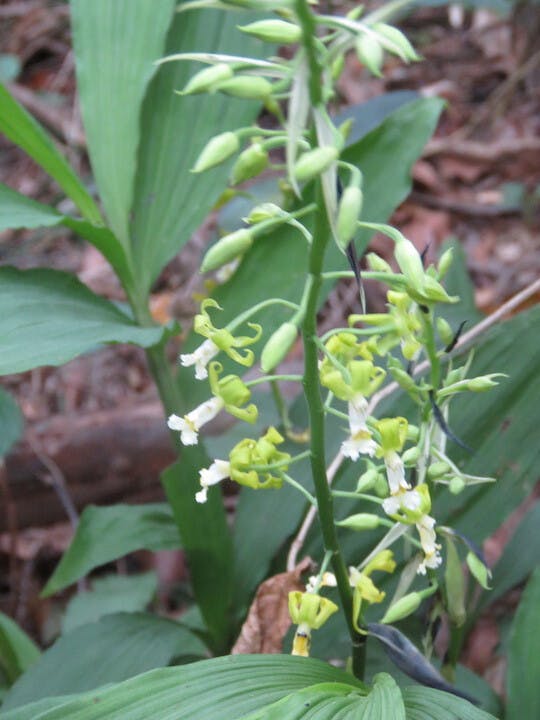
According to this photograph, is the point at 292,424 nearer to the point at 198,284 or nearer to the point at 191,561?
the point at 191,561

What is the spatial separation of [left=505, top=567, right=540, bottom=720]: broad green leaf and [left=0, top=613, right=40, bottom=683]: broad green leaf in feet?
2.89

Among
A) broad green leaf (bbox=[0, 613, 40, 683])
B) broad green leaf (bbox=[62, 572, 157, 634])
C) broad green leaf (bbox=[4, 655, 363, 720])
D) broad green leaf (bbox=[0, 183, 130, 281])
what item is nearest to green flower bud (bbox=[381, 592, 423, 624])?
broad green leaf (bbox=[4, 655, 363, 720])

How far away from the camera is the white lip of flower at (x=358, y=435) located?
0.83m

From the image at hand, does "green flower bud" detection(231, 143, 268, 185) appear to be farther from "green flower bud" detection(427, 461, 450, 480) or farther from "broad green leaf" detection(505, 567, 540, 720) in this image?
"broad green leaf" detection(505, 567, 540, 720)

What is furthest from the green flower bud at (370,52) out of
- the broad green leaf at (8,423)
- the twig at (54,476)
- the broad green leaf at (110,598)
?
the twig at (54,476)

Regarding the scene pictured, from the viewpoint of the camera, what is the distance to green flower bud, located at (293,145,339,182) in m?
0.68

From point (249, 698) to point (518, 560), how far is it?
730 mm

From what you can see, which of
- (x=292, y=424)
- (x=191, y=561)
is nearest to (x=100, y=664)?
(x=191, y=561)

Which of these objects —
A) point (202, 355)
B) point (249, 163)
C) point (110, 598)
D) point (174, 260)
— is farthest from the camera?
point (174, 260)

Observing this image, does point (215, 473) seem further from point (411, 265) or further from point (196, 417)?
point (411, 265)

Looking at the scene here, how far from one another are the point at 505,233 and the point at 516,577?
5.62ft

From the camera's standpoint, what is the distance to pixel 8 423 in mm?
1571

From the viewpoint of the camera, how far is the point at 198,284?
282cm

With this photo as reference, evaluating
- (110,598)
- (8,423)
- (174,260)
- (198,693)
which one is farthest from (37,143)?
(174,260)
